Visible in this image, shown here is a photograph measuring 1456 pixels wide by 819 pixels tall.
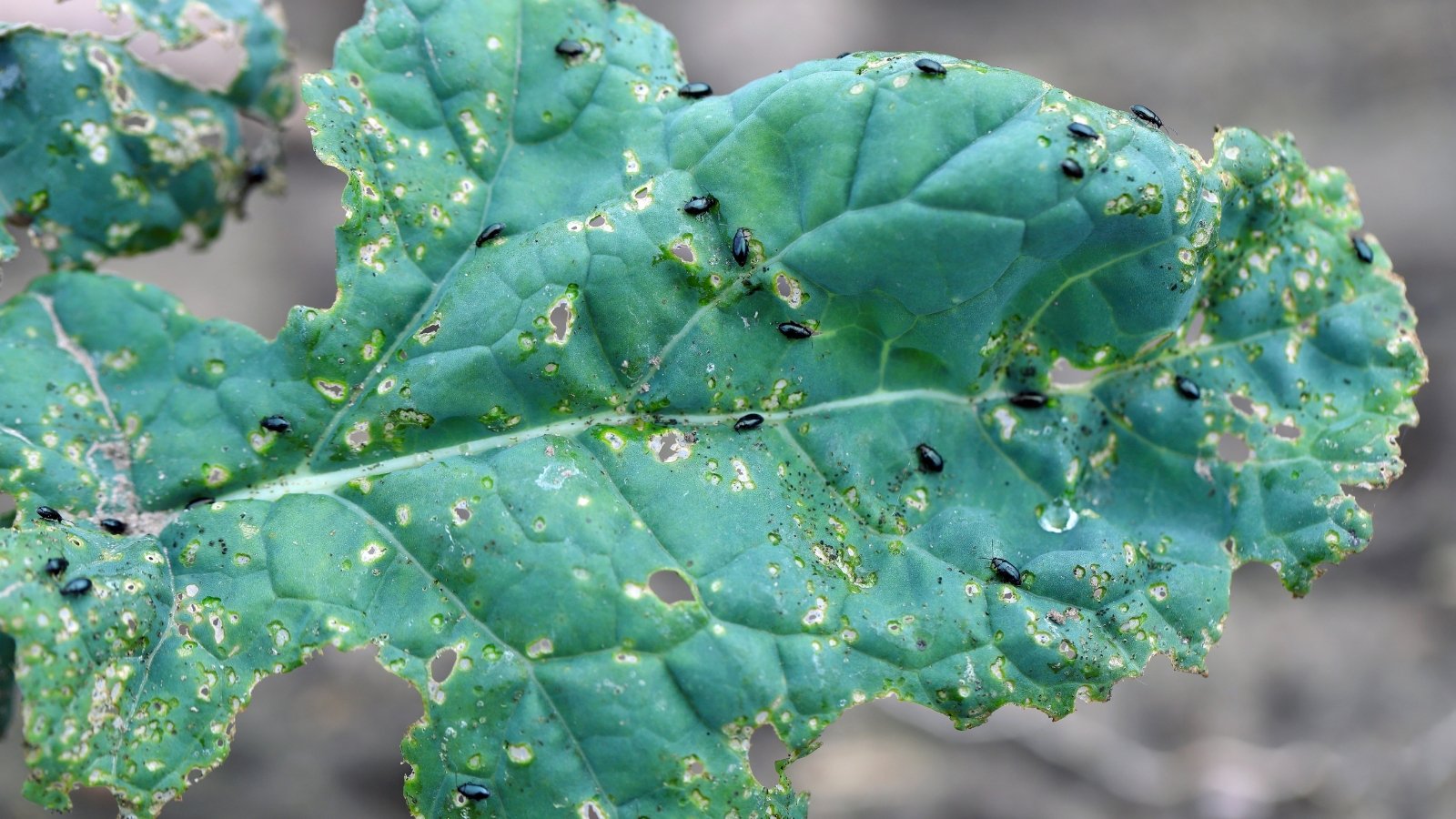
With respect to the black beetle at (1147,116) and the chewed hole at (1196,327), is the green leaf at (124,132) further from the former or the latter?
the chewed hole at (1196,327)

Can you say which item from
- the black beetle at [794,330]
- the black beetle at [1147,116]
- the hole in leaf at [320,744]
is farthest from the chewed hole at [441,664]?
the hole in leaf at [320,744]

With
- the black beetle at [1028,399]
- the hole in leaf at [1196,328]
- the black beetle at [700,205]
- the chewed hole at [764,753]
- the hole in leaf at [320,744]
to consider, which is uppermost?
the hole in leaf at [1196,328]

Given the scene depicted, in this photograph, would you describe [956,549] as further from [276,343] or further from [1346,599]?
[1346,599]

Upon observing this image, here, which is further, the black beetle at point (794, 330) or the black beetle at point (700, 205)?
the black beetle at point (794, 330)

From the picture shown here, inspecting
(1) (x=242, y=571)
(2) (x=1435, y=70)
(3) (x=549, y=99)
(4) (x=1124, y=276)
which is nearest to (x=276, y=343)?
(1) (x=242, y=571)

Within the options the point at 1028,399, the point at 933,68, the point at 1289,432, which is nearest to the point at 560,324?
the point at 933,68

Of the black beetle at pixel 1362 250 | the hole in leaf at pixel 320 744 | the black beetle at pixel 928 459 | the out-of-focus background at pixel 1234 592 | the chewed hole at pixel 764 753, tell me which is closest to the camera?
the black beetle at pixel 928 459

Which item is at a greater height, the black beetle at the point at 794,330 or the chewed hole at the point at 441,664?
the black beetle at the point at 794,330
